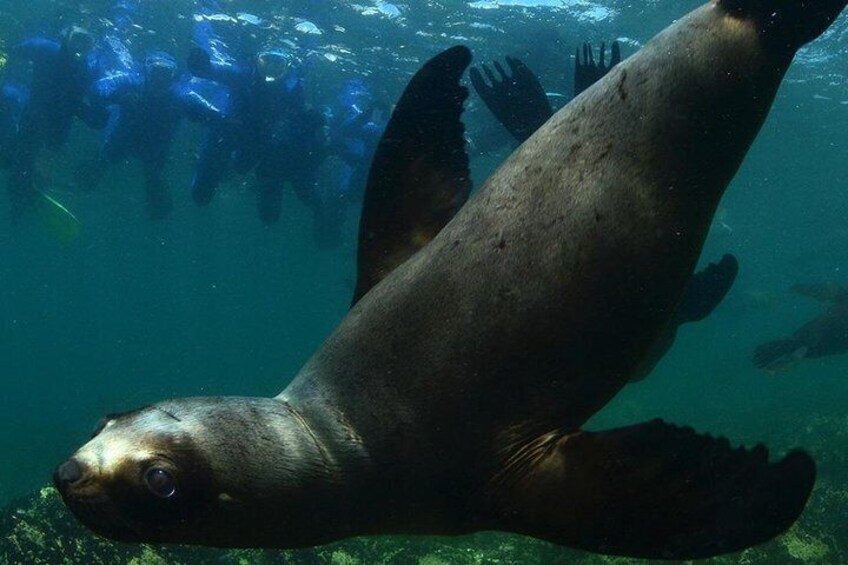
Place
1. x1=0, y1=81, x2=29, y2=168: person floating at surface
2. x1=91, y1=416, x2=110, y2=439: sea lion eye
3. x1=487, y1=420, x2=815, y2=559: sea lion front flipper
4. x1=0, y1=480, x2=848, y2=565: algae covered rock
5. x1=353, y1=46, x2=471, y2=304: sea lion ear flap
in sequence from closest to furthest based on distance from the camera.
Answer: x1=487, y1=420, x2=815, y2=559: sea lion front flipper < x1=91, y1=416, x2=110, y2=439: sea lion eye < x1=353, y1=46, x2=471, y2=304: sea lion ear flap < x1=0, y1=480, x2=848, y2=565: algae covered rock < x1=0, y1=81, x2=29, y2=168: person floating at surface

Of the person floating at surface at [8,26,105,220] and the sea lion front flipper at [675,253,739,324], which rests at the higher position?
the person floating at surface at [8,26,105,220]

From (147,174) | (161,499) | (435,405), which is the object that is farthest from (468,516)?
(147,174)

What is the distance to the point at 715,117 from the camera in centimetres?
210

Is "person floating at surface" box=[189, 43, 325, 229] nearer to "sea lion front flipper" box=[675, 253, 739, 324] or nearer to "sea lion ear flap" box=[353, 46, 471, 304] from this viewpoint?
"sea lion front flipper" box=[675, 253, 739, 324]

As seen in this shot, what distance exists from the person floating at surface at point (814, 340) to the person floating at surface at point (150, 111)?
1204cm

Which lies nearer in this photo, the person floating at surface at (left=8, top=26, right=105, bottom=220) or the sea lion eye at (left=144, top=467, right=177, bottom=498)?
the sea lion eye at (left=144, top=467, right=177, bottom=498)

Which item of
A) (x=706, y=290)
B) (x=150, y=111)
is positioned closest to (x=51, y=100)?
(x=150, y=111)

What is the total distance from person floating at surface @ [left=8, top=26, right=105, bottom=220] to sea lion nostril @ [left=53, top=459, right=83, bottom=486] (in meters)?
16.0

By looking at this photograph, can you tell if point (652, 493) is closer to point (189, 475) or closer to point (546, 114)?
point (189, 475)

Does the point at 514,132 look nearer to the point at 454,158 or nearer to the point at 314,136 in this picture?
the point at 454,158

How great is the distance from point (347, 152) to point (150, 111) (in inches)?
185

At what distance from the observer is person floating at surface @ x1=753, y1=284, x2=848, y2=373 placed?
10883mm

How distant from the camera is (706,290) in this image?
429cm

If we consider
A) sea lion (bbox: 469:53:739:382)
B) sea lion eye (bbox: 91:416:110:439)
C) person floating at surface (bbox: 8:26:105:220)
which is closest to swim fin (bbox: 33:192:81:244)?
person floating at surface (bbox: 8:26:105:220)
